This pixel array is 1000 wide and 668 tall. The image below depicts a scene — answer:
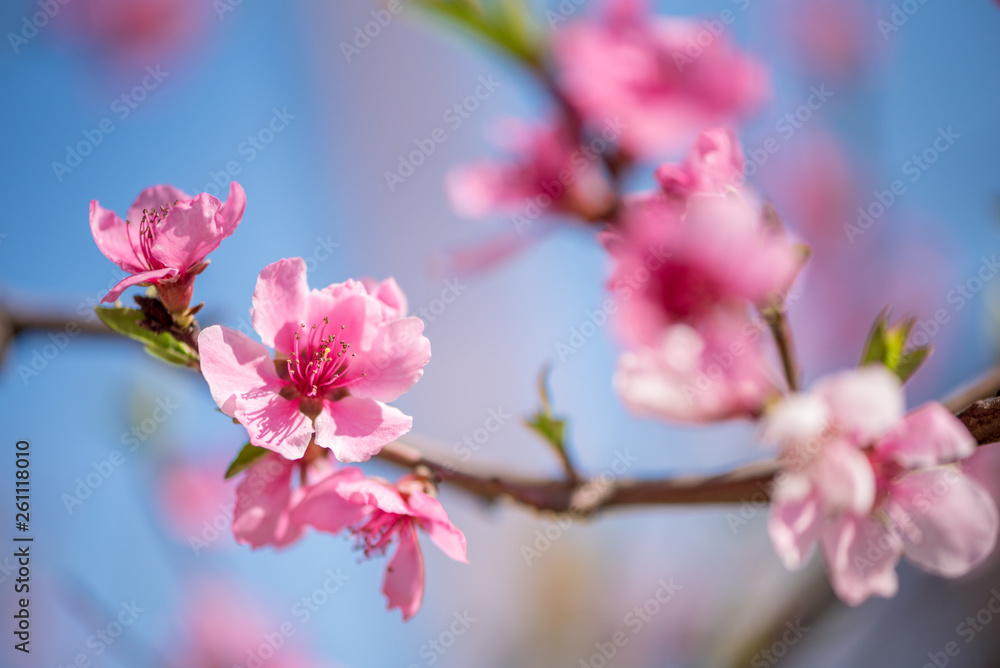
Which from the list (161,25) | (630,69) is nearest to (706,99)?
(630,69)

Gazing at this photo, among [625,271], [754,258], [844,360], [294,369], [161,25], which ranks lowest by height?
[161,25]

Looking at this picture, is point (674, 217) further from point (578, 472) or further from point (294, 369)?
point (294, 369)

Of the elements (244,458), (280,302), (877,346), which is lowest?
(244,458)

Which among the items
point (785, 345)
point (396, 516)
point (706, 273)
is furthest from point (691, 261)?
point (396, 516)

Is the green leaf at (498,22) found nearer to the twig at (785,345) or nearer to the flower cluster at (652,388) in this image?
the flower cluster at (652,388)

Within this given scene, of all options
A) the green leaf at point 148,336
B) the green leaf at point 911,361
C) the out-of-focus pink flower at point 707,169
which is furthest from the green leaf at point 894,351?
the green leaf at point 148,336

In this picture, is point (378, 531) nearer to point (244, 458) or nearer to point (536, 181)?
point (244, 458)
